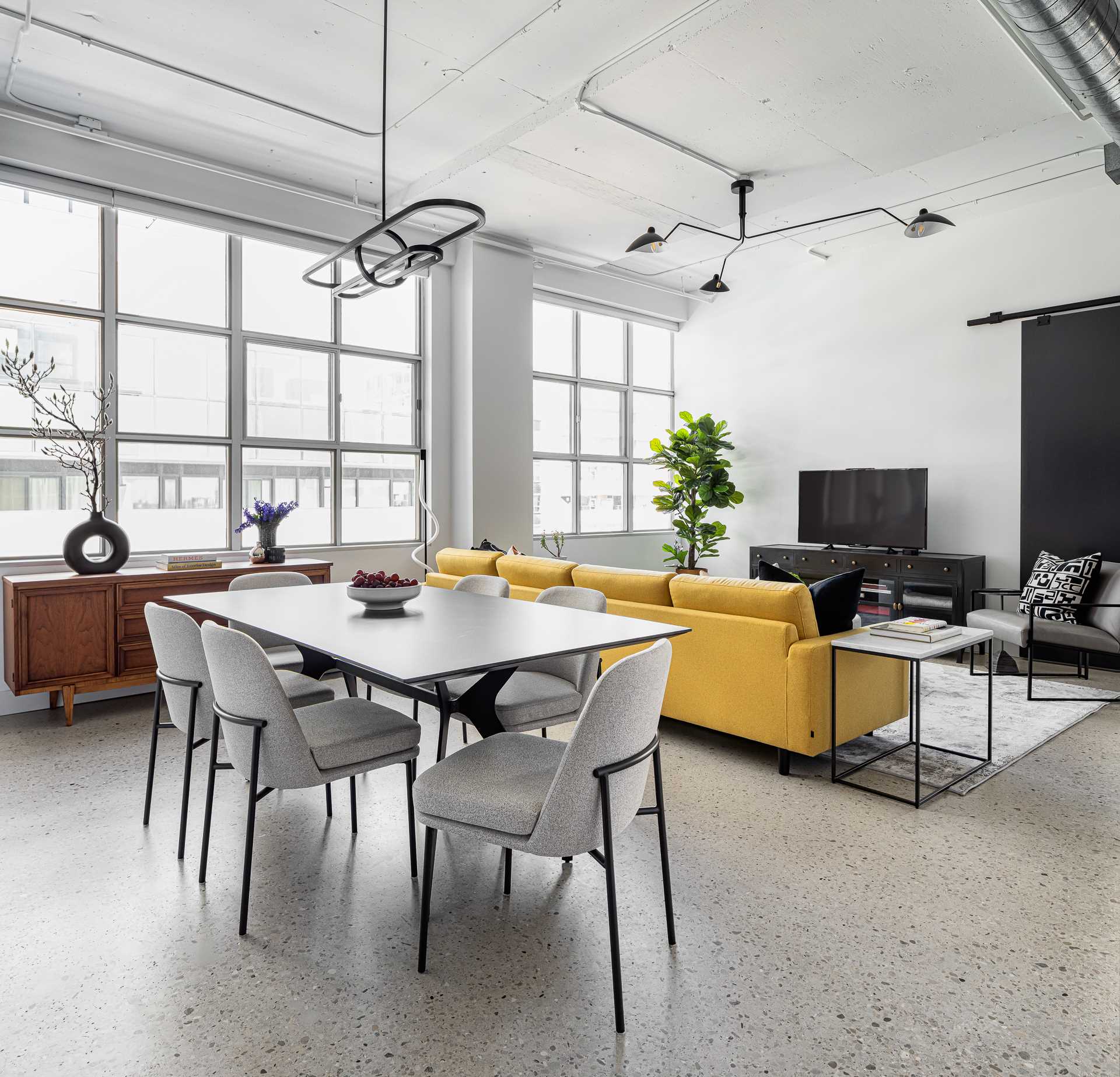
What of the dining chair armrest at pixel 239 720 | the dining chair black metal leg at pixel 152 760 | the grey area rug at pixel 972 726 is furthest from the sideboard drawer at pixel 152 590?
the grey area rug at pixel 972 726

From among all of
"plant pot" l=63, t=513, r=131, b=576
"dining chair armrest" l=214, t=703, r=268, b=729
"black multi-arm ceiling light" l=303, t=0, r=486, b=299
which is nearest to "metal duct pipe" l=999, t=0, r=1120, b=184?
"black multi-arm ceiling light" l=303, t=0, r=486, b=299

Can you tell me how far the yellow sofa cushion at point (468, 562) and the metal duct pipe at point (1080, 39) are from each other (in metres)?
3.43

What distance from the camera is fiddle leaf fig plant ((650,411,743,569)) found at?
740 cm

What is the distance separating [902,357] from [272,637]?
573 centimetres

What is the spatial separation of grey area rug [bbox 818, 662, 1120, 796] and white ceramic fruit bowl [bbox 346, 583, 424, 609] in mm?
2045

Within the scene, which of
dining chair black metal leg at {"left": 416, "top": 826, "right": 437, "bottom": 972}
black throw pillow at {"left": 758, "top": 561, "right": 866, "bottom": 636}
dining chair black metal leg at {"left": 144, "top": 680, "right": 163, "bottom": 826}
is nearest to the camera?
dining chair black metal leg at {"left": 416, "top": 826, "right": 437, "bottom": 972}

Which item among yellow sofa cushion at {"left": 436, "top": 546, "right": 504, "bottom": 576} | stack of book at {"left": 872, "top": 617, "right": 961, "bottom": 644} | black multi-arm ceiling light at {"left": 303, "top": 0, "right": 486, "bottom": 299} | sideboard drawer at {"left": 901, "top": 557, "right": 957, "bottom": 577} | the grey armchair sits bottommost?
the grey armchair

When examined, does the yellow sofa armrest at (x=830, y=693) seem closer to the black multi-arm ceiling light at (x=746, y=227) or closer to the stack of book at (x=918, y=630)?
the stack of book at (x=918, y=630)

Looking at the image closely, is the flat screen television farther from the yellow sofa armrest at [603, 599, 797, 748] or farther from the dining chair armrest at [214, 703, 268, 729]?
the dining chair armrest at [214, 703, 268, 729]

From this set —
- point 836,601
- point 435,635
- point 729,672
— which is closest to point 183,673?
point 435,635

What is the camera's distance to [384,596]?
276 centimetres

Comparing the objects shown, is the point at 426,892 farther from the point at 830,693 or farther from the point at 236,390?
the point at 236,390

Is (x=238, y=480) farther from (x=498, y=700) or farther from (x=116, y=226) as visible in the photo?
(x=498, y=700)

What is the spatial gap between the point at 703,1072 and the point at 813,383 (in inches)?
258
